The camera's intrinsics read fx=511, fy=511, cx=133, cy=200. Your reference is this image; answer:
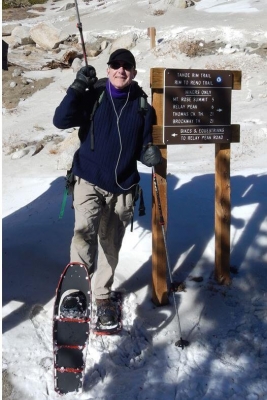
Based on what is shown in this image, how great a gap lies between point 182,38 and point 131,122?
18.7 meters

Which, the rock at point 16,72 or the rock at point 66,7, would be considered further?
the rock at point 66,7

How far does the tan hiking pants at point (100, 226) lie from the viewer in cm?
461

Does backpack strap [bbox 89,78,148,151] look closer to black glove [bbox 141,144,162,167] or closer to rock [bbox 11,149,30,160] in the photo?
black glove [bbox 141,144,162,167]

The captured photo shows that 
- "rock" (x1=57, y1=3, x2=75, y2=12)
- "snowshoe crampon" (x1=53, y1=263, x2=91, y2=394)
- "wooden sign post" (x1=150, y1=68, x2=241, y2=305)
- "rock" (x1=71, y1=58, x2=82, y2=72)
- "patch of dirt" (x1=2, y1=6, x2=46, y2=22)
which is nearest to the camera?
"snowshoe crampon" (x1=53, y1=263, x2=91, y2=394)

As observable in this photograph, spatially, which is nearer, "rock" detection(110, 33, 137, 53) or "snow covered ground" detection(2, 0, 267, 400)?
"snow covered ground" detection(2, 0, 267, 400)

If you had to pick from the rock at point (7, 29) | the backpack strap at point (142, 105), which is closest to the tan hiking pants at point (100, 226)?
the backpack strap at point (142, 105)

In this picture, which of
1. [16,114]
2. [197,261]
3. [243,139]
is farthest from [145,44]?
[197,261]

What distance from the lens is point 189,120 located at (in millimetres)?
5152

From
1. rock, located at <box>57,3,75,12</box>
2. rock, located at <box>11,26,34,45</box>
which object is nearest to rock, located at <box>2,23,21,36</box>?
rock, located at <box>11,26,34,45</box>

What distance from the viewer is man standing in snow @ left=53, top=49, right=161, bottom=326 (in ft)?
14.5

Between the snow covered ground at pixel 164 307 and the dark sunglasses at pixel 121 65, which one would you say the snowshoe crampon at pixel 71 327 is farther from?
the dark sunglasses at pixel 121 65

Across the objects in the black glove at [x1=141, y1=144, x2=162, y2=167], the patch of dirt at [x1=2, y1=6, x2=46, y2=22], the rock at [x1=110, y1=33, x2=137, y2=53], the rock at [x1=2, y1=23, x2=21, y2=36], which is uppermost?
the patch of dirt at [x1=2, y1=6, x2=46, y2=22]

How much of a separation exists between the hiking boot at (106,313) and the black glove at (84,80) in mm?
1964

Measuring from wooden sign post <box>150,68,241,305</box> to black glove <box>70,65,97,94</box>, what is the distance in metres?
0.79
